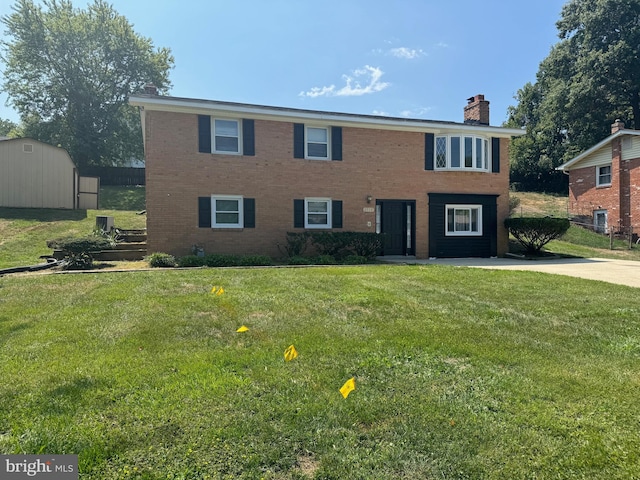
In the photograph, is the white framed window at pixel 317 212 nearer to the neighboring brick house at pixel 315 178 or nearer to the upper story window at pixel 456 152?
the neighboring brick house at pixel 315 178

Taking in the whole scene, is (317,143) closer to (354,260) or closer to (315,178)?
(315,178)

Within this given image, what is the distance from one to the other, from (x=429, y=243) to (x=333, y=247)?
4.79 metres

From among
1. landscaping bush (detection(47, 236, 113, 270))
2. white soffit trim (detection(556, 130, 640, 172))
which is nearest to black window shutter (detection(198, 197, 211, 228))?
landscaping bush (detection(47, 236, 113, 270))

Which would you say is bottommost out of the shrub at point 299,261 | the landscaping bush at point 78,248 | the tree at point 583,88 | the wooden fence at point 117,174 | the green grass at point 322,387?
the green grass at point 322,387

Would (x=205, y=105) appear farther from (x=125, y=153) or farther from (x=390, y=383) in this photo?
(x=125, y=153)

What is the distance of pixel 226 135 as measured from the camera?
14273 mm

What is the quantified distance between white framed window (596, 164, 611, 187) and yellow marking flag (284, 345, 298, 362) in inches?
1043

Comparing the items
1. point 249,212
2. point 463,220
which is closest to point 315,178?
point 249,212

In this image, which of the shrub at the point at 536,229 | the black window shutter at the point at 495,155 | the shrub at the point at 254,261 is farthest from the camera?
the black window shutter at the point at 495,155

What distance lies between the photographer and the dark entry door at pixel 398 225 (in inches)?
640

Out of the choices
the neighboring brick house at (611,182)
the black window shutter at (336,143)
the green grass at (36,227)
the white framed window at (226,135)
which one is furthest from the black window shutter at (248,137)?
the neighboring brick house at (611,182)

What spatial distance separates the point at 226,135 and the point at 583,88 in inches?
1252

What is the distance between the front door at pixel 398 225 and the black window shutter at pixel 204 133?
7.07m

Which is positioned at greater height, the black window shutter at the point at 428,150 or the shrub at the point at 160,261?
the black window shutter at the point at 428,150
